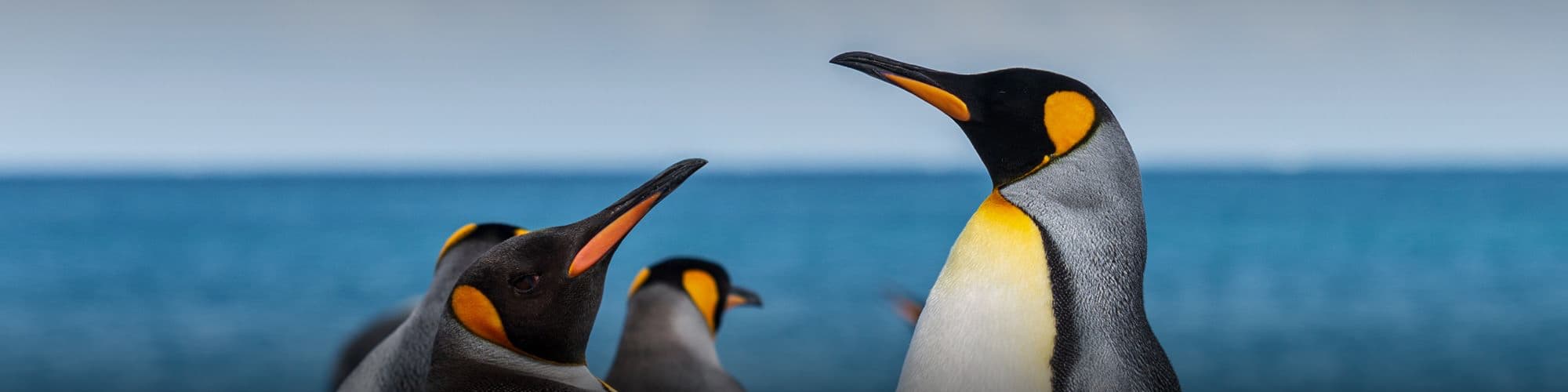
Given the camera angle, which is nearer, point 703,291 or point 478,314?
point 478,314

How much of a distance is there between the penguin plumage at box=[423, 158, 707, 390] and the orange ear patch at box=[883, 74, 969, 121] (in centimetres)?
32

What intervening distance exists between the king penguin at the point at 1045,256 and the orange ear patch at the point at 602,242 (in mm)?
404

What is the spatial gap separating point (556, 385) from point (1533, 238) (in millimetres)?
29770

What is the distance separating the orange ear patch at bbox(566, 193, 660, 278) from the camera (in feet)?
4.91

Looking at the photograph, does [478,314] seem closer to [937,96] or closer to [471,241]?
[937,96]

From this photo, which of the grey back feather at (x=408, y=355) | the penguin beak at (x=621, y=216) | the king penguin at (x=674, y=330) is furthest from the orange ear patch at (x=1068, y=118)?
the king penguin at (x=674, y=330)

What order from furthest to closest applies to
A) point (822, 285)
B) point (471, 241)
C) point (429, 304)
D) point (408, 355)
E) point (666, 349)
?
point (822, 285), point (666, 349), point (471, 241), point (429, 304), point (408, 355)

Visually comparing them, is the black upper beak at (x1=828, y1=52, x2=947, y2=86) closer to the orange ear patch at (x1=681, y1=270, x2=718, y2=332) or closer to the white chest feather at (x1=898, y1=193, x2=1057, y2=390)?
the white chest feather at (x1=898, y1=193, x2=1057, y2=390)

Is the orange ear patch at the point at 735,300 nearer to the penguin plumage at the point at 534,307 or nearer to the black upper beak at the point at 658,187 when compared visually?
the penguin plumage at the point at 534,307

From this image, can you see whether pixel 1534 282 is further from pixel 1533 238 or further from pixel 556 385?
pixel 556 385

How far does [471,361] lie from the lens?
1.63 meters

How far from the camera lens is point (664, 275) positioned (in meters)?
3.19

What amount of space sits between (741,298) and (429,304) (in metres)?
1.48

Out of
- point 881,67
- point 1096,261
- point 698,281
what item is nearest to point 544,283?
point 881,67
